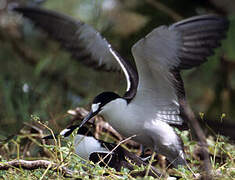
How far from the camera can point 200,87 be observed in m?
3.95

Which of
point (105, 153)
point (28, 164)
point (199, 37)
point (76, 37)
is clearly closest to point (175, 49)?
point (199, 37)

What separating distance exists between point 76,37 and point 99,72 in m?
0.81

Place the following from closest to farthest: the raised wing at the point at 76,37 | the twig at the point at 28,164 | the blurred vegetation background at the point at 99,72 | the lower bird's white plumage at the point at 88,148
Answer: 1. the twig at the point at 28,164
2. the lower bird's white plumage at the point at 88,148
3. the raised wing at the point at 76,37
4. the blurred vegetation background at the point at 99,72

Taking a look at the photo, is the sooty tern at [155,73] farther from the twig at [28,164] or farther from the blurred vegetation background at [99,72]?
the twig at [28,164]

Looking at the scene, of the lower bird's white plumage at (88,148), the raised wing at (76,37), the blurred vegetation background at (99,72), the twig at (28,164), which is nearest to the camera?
the twig at (28,164)

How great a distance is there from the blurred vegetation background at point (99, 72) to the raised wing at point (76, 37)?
196mm

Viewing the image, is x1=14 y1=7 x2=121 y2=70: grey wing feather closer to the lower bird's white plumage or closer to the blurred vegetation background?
the blurred vegetation background

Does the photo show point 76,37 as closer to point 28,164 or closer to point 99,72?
point 99,72

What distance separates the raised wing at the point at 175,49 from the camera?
212 cm

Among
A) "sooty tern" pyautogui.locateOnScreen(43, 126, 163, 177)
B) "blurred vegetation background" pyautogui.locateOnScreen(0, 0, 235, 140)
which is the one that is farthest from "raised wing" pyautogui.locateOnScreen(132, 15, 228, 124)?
"blurred vegetation background" pyautogui.locateOnScreen(0, 0, 235, 140)

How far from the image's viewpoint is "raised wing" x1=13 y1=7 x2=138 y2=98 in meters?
2.67

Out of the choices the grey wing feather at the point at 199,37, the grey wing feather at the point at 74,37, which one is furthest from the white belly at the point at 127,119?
the grey wing feather at the point at 74,37

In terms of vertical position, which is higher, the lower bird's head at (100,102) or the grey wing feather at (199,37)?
the grey wing feather at (199,37)

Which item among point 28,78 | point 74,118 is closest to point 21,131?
point 74,118
